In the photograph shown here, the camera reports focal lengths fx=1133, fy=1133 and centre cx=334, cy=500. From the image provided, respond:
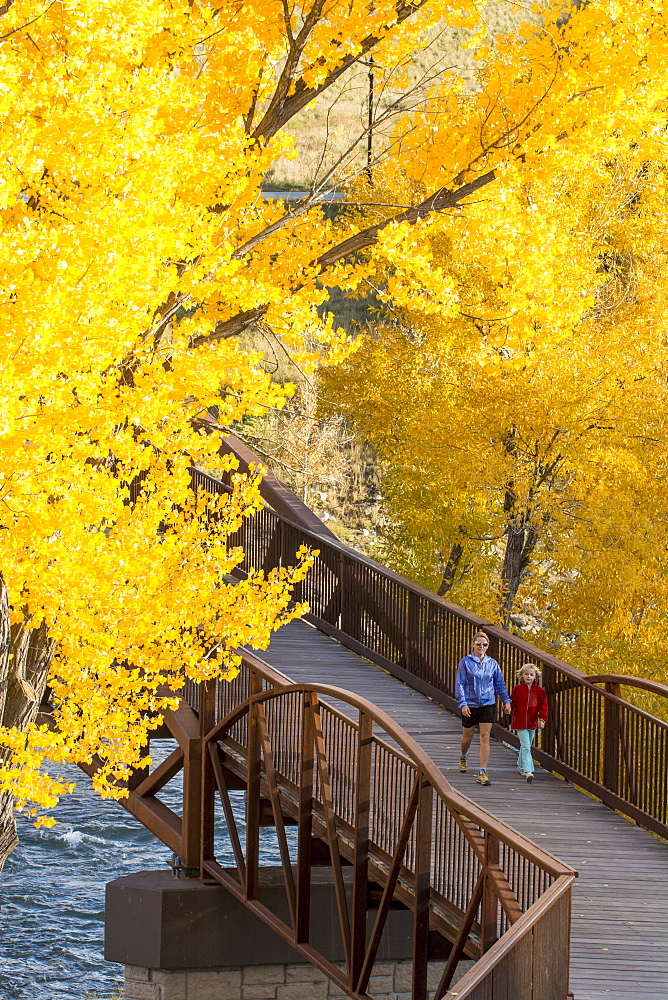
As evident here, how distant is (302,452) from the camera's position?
34500 mm

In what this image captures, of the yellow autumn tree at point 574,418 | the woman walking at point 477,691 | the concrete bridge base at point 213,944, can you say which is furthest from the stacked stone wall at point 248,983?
the yellow autumn tree at point 574,418

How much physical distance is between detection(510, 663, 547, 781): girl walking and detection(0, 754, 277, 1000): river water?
765cm

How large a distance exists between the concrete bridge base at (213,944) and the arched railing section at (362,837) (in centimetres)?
23

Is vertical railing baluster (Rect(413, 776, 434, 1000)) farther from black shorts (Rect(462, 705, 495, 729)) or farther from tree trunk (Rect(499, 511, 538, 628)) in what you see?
tree trunk (Rect(499, 511, 538, 628))

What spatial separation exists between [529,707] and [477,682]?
0.59 metres

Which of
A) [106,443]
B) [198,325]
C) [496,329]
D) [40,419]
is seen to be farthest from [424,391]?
[40,419]

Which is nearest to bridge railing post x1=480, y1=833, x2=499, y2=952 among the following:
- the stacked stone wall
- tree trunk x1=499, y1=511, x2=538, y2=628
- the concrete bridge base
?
the concrete bridge base

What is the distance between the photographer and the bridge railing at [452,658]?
37.8 ft

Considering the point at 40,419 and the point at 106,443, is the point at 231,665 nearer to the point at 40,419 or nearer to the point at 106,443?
the point at 106,443

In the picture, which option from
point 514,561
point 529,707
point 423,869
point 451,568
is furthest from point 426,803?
point 451,568

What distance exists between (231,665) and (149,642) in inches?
44.7

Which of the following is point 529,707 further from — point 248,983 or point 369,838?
point 248,983

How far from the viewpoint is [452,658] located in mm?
13852

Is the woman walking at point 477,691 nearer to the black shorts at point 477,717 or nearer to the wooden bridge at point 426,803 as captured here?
the black shorts at point 477,717
